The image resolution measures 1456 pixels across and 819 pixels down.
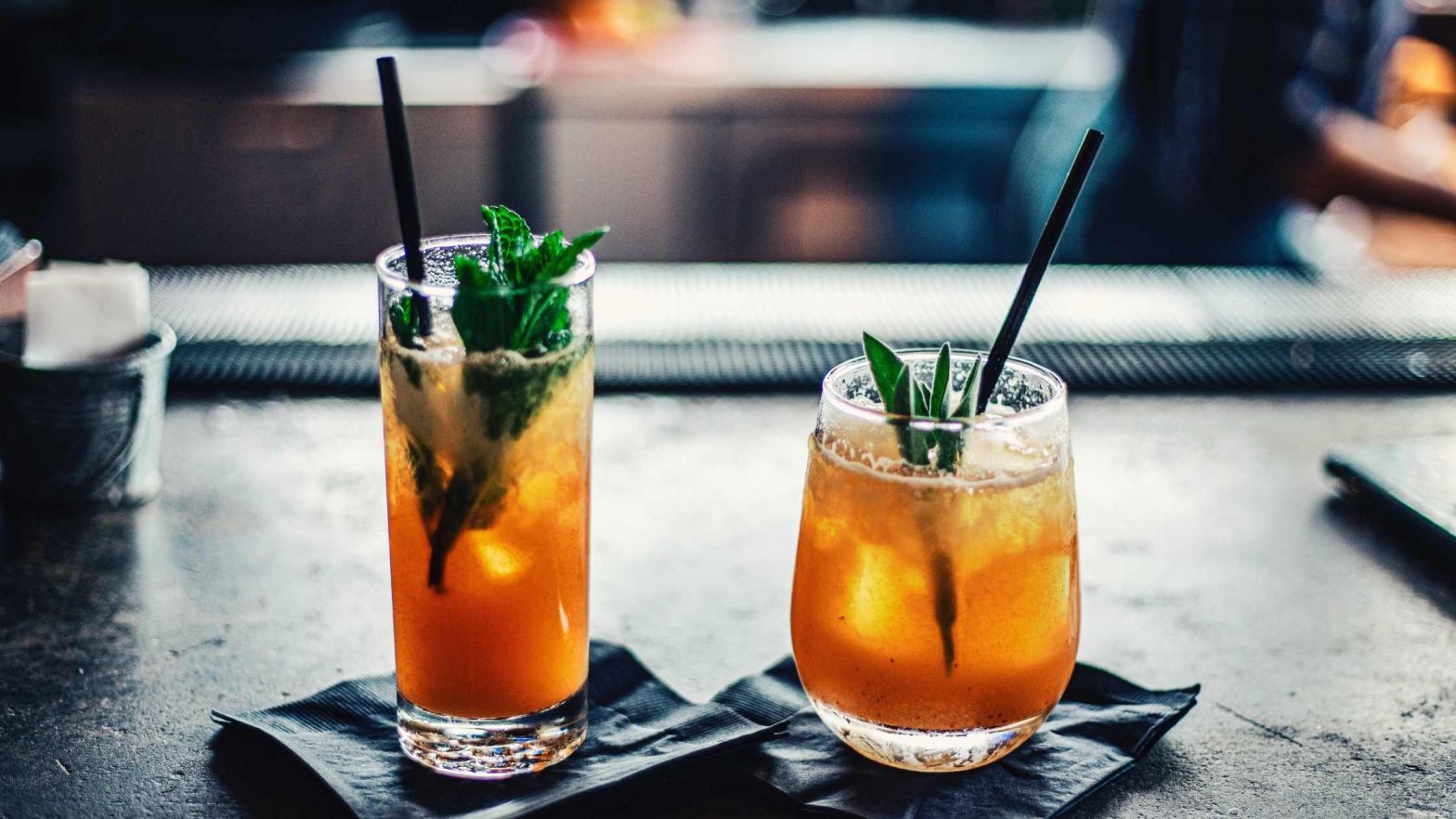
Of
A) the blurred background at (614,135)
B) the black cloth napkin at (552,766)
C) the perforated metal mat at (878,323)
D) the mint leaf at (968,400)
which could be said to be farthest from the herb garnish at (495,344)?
the blurred background at (614,135)

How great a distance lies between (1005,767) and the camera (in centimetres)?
90

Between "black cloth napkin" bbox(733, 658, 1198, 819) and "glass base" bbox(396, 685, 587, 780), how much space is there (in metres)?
0.13

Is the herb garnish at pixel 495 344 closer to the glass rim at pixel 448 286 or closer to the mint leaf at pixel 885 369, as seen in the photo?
the glass rim at pixel 448 286

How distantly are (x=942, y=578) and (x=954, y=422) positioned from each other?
10 cm

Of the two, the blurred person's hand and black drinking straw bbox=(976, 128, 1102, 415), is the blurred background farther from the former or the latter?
black drinking straw bbox=(976, 128, 1102, 415)

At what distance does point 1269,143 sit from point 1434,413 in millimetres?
1888

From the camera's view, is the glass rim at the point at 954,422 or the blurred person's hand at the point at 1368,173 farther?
the blurred person's hand at the point at 1368,173

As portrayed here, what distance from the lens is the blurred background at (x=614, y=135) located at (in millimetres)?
4145

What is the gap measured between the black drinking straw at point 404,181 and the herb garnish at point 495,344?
0.03 feet

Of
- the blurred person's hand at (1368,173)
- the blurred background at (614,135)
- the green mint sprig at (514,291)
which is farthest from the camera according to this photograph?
the blurred background at (614,135)

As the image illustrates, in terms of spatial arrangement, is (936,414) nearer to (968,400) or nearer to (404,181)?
(968,400)

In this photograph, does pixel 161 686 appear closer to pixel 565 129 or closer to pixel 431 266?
pixel 431 266

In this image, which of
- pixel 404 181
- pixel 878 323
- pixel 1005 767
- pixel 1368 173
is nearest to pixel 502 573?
pixel 404 181

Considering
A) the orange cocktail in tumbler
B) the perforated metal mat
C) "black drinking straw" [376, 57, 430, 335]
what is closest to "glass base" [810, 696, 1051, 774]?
the orange cocktail in tumbler
